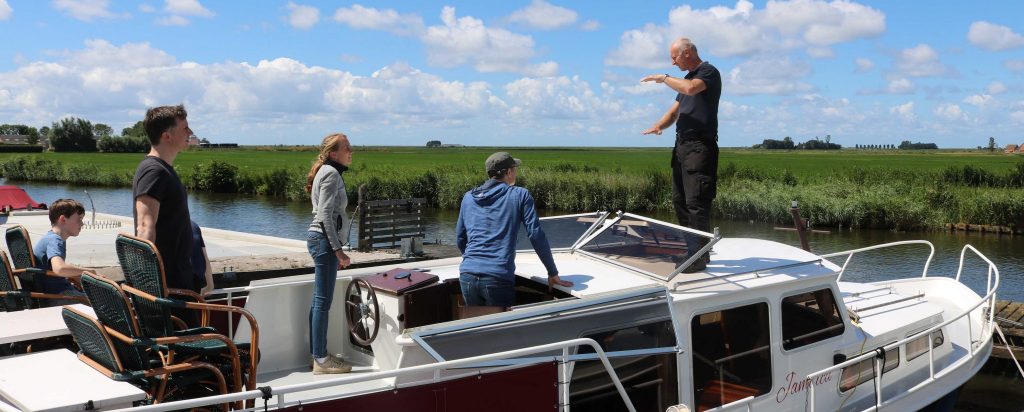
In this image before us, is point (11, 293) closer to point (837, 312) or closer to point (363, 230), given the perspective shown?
point (837, 312)

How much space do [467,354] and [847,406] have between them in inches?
134

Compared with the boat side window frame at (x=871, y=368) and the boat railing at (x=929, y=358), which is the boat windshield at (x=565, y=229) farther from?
the boat side window frame at (x=871, y=368)

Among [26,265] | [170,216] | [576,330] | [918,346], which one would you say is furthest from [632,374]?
[26,265]

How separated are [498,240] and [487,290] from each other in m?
0.34

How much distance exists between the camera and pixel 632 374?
5098 mm

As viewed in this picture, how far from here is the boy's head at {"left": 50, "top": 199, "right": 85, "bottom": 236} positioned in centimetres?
648

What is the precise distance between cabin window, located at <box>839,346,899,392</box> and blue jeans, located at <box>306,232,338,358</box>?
3.95 meters

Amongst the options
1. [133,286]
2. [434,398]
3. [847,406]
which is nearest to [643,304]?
[434,398]

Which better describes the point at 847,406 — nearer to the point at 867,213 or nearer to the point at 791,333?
the point at 791,333

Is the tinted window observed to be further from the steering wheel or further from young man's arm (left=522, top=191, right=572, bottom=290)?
the steering wheel

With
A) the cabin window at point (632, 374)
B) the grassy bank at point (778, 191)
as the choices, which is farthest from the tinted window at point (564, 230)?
the grassy bank at point (778, 191)

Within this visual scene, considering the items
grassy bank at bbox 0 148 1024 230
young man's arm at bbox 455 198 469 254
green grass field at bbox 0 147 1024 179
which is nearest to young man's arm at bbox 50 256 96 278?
young man's arm at bbox 455 198 469 254

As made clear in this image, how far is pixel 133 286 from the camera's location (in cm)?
435

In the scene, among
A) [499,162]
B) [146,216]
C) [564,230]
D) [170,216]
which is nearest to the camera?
[146,216]
